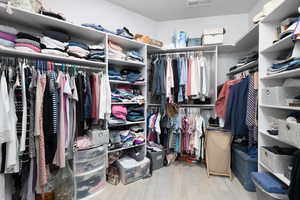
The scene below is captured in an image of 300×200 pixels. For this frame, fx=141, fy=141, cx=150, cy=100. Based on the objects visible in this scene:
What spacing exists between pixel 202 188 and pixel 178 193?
1.12 ft

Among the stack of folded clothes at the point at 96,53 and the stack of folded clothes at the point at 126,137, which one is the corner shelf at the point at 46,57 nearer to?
the stack of folded clothes at the point at 96,53

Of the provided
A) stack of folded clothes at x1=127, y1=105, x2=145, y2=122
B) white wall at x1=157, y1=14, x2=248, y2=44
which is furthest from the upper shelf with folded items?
white wall at x1=157, y1=14, x2=248, y2=44

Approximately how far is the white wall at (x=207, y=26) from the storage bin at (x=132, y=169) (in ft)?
7.85

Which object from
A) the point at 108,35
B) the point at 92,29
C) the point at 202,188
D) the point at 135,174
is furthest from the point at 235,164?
the point at 92,29

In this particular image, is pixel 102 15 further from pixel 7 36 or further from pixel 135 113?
pixel 135 113

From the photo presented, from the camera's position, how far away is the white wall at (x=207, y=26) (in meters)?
2.61

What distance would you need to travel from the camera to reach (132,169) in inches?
77.9

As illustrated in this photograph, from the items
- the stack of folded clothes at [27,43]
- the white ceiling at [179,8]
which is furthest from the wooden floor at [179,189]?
the white ceiling at [179,8]

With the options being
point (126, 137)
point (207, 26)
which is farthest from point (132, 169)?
point (207, 26)

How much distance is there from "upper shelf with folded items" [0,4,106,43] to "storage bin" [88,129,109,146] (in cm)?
125

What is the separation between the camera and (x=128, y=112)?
2182 mm

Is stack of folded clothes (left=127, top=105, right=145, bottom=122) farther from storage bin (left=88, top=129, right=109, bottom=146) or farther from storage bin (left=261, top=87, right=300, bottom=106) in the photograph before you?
storage bin (left=261, top=87, right=300, bottom=106)

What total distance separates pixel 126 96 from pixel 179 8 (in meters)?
1.80

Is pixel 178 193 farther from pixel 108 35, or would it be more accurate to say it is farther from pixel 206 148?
pixel 108 35
